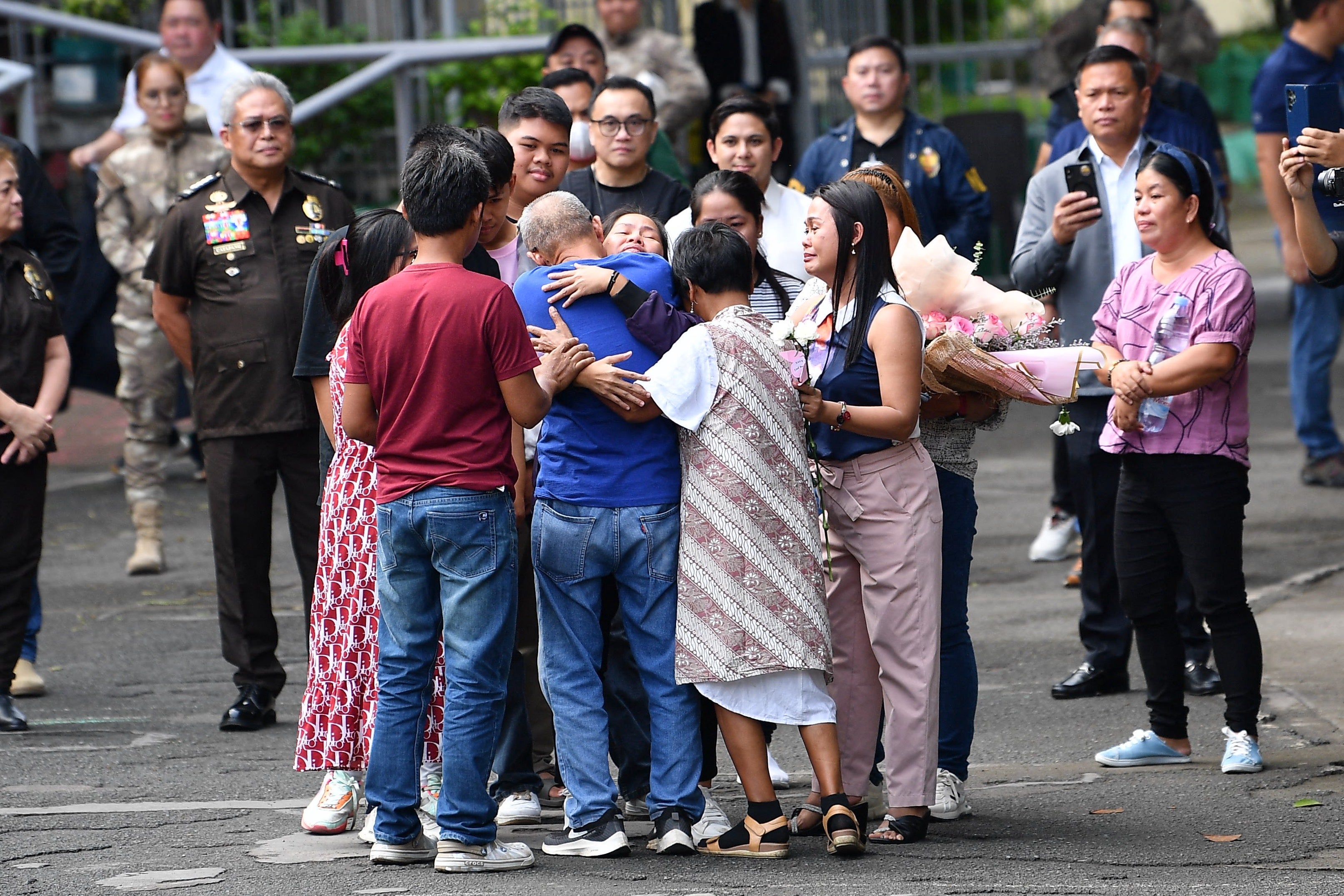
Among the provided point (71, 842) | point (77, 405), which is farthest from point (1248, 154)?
point (71, 842)

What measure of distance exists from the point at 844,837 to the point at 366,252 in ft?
6.81

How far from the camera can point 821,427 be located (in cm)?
498

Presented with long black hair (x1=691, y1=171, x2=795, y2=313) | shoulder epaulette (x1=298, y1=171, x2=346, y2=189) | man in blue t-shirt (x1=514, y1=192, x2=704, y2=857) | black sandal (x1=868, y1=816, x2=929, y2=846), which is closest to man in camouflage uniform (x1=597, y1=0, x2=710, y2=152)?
shoulder epaulette (x1=298, y1=171, x2=346, y2=189)

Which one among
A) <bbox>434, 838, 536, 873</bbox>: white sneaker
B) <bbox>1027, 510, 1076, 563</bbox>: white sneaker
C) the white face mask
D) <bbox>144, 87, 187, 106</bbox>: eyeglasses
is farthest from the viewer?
<bbox>1027, 510, 1076, 563</bbox>: white sneaker

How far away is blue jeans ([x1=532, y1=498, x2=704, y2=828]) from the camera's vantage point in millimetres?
4754

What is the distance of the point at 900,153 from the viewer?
7730 millimetres

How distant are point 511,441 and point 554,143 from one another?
1365 mm

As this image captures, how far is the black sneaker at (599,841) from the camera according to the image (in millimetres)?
4738

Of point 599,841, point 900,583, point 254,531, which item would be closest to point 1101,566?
point 900,583

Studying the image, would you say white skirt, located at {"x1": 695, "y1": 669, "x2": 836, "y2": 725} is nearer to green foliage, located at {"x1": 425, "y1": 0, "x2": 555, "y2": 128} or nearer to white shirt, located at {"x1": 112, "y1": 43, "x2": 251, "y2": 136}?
white shirt, located at {"x1": 112, "y1": 43, "x2": 251, "y2": 136}

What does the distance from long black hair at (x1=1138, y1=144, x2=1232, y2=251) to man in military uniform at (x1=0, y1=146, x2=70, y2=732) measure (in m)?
3.90

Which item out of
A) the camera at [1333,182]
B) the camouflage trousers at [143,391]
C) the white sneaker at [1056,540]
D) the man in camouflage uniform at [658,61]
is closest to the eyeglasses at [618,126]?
the camera at [1333,182]

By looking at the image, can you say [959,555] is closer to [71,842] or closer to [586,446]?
[586,446]

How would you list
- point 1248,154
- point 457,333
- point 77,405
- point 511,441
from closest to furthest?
point 457,333 < point 511,441 < point 77,405 < point 1248,154
